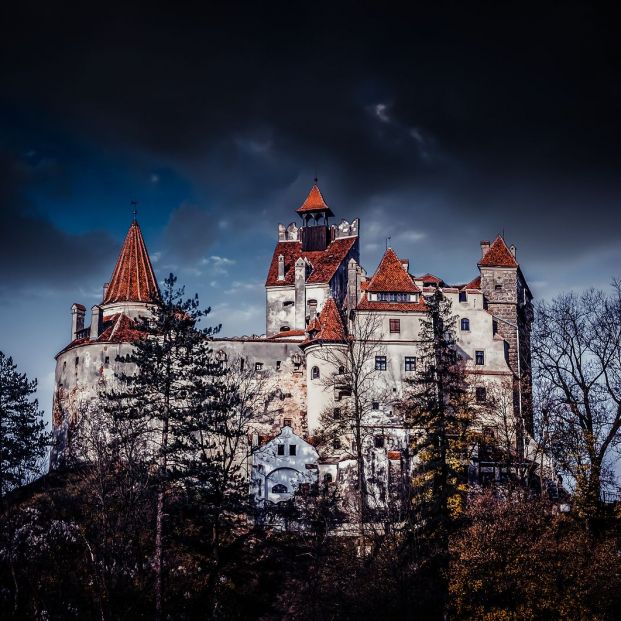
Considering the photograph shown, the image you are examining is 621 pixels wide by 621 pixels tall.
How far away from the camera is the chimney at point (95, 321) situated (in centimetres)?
8144

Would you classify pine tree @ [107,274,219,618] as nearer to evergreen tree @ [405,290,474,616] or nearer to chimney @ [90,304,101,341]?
evergreen tree @ [405,290,474,616]

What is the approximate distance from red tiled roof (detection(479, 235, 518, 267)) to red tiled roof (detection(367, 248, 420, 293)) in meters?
7.51

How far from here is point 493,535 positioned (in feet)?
151

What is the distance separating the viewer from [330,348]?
74.5 metres

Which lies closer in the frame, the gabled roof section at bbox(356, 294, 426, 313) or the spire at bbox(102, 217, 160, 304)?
the gabled roof section at bbox(356, 294, 426, 313)

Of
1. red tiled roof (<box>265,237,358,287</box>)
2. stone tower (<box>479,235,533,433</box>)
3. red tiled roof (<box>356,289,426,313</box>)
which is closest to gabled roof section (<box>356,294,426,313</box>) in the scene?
red tiled roof (<box>356,289,426,313</box>)

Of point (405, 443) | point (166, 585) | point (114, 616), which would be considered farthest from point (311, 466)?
point (114, 616)

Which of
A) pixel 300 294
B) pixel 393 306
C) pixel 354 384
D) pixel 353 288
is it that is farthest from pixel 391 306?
pixel 300 294

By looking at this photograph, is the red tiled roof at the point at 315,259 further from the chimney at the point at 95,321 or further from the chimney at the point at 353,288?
the chimney at the point at 95,321

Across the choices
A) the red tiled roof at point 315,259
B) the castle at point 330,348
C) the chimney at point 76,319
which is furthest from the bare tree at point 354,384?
the chimney at point 76,319

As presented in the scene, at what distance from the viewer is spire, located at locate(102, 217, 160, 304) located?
85875mm

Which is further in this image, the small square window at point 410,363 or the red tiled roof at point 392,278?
the red tiled roof at point 392,278

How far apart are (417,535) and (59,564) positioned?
19.6m

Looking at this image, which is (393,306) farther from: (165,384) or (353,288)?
(165,384)
